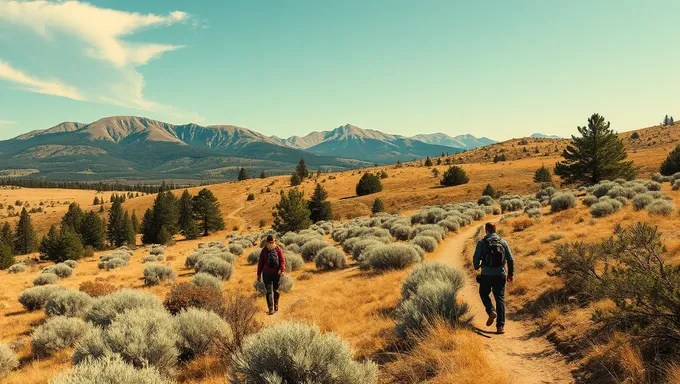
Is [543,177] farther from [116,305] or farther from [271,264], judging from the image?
[116,305]

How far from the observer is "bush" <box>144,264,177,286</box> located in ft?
65.0

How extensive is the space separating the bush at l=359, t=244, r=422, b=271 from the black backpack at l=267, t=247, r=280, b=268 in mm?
6826

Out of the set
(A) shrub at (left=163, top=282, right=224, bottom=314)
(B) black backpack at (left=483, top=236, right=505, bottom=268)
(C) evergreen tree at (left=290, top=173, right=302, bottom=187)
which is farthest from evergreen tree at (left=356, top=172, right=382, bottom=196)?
(B) black backpack at (left=483, top=236, right=505, bottom=268)

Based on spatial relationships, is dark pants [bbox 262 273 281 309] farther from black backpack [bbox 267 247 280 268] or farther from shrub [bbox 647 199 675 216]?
shrub [bbox 647 199 675 216]

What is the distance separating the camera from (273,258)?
39.8ft

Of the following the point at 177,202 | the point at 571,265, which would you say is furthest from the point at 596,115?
the point at 177,202

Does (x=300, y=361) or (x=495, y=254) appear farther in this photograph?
(x=495, y=254)

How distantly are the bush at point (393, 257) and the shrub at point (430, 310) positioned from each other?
26.8 feet

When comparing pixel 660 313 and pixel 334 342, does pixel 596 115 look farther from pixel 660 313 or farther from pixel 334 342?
pixel 334 342

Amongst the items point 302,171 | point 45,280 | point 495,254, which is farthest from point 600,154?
point 302,171

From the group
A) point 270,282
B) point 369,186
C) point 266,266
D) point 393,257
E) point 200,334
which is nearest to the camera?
point 200,334

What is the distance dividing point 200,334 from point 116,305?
3620 mm

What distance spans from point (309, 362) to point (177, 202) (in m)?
87.1

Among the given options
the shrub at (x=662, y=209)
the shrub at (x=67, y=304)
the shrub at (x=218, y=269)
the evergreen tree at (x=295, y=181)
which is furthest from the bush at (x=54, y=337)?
the evergreen tree at (x=295, y=181)
